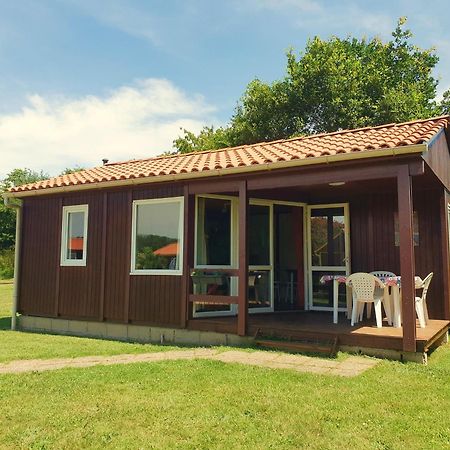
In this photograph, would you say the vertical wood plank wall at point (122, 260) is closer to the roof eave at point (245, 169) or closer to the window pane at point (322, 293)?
the roof eave at point (245, 169)

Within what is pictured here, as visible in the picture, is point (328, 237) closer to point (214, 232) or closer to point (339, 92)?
point (214, 232)

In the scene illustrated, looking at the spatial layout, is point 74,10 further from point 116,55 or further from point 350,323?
point 350,323

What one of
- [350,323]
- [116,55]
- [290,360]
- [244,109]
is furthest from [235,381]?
[244,109]

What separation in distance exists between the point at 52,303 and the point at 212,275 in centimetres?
368

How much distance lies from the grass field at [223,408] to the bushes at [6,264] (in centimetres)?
2592

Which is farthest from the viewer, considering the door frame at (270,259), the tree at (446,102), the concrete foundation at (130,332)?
the tree at (446,102)

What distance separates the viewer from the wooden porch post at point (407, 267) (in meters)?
5.65

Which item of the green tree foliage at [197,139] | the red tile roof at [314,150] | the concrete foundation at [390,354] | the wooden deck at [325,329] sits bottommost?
the concrete foundation at [390,354]

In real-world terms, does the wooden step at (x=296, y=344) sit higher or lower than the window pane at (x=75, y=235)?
lower

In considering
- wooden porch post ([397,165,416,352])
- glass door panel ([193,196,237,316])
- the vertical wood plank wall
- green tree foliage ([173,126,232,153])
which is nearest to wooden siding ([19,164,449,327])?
the vertical wood plank wall

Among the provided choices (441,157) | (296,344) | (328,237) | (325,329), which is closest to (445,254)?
(441,157)

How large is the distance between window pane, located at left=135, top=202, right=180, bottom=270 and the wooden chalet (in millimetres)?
21

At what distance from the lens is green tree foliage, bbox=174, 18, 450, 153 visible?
2241 centimetres

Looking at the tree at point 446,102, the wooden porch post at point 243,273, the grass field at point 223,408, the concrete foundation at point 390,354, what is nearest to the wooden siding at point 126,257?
the wooden porch post at point 243,273
